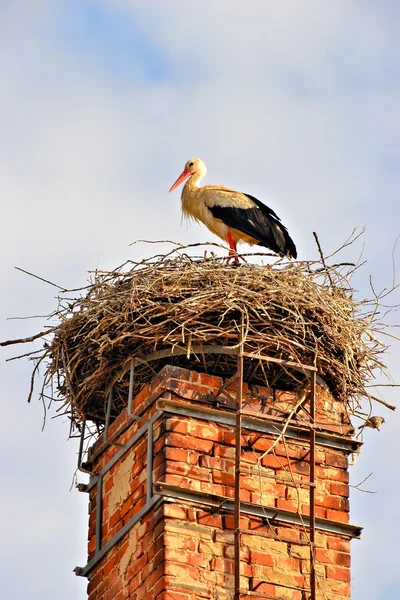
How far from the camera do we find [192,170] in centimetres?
1423

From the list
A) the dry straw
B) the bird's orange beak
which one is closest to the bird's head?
the bird's orange beak

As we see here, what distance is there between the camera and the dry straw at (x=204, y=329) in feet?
30.8

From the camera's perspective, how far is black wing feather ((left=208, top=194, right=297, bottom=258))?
1255 cm

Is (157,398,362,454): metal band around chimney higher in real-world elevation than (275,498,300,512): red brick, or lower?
higher

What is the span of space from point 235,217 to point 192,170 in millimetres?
1510

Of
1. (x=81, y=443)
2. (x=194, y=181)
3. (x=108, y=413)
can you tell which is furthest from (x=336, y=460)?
(x=194, y=181)

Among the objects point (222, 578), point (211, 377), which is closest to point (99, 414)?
point (211, 377)

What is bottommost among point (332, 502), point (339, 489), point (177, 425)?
point (332, 502)

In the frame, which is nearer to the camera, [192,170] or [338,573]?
[338,573]

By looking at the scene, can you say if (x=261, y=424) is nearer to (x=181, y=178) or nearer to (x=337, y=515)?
(x=337, y=515)

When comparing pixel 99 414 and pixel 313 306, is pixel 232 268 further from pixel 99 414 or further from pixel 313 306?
pixel 99 414

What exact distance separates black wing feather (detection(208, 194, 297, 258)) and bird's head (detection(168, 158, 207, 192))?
1.26m

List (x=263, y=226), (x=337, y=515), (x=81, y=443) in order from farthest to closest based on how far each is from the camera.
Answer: (x=263, y=226) → (x=81, y=443) → (x=337, y=515)

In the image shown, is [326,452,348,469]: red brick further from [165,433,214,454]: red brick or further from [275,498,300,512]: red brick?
[165,433,214,454]: red brick
